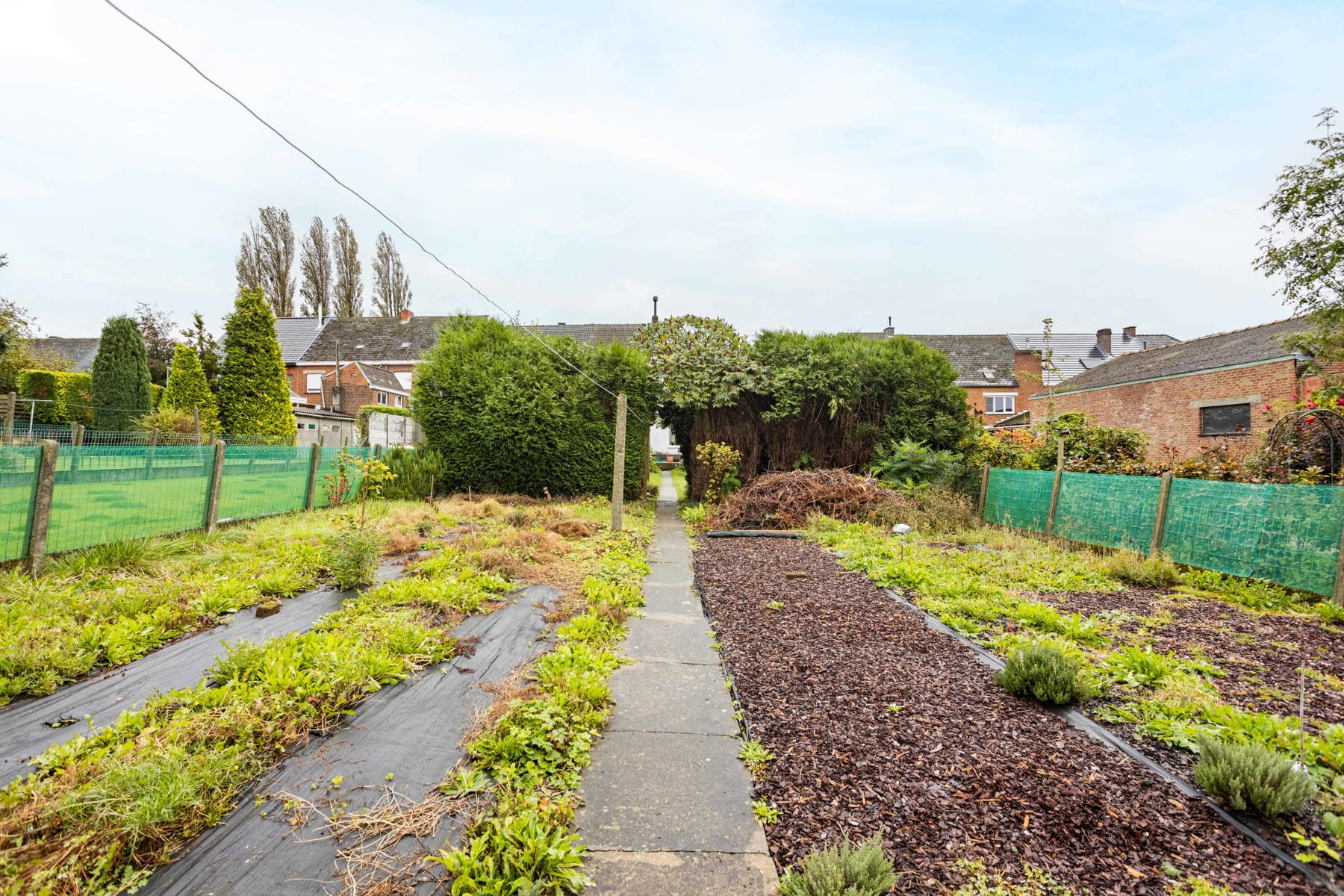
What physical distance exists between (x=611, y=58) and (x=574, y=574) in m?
5.57

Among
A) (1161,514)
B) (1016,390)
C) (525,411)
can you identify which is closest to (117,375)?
(525,411)

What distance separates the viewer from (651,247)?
Answer: 47.2 feet

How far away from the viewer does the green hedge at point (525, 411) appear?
11883 millimetres

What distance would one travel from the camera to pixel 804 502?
1002 centimetres

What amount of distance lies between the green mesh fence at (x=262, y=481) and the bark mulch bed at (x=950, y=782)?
709 cm

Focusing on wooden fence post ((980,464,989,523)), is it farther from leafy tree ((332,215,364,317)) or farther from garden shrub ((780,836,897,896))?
leafy tree ((332,215,364,317))

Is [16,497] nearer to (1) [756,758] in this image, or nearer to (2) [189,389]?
(1) [756,758]

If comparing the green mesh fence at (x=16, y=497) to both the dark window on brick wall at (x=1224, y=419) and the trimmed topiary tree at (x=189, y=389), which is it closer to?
the trimmed topiary tree at (x=189, y=389)

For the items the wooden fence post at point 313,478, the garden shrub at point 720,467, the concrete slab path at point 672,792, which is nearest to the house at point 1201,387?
the garden shrub at point 720,467

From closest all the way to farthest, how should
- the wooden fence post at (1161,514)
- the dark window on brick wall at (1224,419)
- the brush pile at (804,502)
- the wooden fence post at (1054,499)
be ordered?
the wooden fence post at (1161,514), the wooden fence post at (1054,499), the brush pile at (804,502), the dark window on brick wall at (1224,419)

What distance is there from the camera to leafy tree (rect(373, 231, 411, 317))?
3906cm

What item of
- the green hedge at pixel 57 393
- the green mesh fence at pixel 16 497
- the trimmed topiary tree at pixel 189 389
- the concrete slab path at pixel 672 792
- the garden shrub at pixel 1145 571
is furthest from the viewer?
the green hedge at pixel 57 393

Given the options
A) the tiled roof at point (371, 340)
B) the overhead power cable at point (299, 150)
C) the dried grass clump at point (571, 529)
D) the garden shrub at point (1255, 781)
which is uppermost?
the tiled roof at point (371, 340)

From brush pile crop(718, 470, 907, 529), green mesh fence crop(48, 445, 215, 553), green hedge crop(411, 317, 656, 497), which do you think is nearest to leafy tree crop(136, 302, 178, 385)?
green hedge crop(411, 317, 656, 497)
